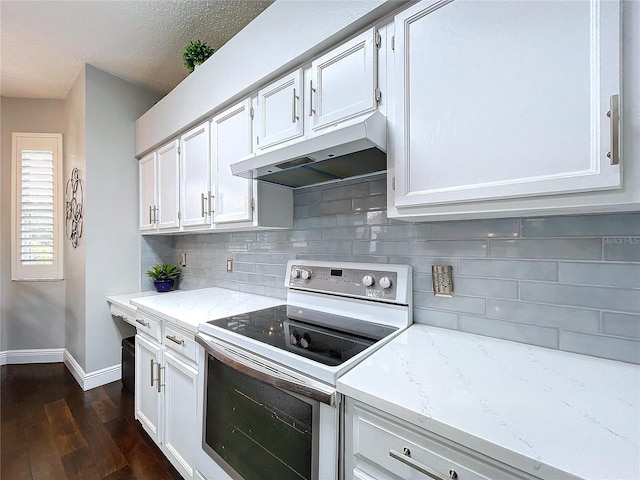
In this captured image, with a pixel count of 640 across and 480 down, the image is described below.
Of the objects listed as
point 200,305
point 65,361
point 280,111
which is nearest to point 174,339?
point 200,305

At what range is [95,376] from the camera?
262 cm

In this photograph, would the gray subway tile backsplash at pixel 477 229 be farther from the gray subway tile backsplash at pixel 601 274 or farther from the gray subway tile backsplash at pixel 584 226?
the gray subway tile backsplash at pixel 601 274

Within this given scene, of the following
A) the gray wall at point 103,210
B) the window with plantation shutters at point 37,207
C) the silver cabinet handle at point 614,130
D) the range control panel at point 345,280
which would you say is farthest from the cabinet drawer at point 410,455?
the window with plantation shutters at point 37,207

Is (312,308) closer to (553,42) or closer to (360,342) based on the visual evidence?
(360,342)

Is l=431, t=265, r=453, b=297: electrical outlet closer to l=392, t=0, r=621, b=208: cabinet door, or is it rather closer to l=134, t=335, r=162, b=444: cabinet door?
l=392, t=0, r=621, b=208: cabinet door

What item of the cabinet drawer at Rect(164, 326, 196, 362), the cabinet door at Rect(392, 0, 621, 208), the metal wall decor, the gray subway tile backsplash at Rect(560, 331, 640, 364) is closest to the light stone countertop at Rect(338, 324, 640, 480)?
the gray subway tile backsplash at Rect(560, 331, 640, 364)

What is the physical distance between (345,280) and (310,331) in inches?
13.2

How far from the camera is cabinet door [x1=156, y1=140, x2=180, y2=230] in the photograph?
2.34 m

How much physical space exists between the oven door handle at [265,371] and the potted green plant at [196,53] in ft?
6.22

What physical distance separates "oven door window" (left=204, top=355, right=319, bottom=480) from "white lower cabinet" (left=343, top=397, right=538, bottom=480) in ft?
0.47

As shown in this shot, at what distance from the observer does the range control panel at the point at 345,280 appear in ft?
4.51

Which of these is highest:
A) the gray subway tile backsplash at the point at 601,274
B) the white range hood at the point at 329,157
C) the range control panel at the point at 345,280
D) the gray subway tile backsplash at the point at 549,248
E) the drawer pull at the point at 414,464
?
the white range hood at the point at 329,157

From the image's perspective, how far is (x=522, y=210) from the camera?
873mm

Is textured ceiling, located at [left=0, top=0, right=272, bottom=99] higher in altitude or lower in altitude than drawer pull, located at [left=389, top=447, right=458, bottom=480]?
higher
